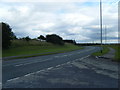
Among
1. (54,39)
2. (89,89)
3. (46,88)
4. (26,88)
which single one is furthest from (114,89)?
(54,39)

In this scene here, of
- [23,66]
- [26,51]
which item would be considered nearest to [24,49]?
[26,51]

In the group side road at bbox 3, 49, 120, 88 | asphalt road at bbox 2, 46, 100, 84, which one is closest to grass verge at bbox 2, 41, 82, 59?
asphalt road at bbox 2, 46, 100, 84

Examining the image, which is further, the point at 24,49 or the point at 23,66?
the point at 24,49

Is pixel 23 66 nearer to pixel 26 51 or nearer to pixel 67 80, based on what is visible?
pixel 67 80

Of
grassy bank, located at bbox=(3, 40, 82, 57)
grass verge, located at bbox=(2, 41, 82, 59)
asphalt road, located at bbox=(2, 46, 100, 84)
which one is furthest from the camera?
grassy bank, located at bbox=(3, 40, 82, 57)

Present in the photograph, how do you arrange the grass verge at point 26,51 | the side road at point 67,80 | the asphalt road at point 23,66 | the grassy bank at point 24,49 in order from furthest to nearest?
the grassy bank at point 24,49 → the grass verge at point 26,51 → the asphalt road at point 23,66 → the side road at point 67,80

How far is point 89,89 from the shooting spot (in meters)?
5.81

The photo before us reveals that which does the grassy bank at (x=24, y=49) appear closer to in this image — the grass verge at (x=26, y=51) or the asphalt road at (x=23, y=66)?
the grass verge at (x=26, y=51)

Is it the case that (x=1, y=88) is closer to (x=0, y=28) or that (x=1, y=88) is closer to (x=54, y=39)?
(x=0, y=28)

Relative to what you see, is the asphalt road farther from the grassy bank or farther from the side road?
the grassy bank

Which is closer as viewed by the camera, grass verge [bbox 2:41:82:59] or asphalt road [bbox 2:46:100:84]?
asphalt road [bbox 2:46:100:84]

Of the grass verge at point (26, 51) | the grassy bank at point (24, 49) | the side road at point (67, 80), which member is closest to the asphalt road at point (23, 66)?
the side road at point (67, 80)

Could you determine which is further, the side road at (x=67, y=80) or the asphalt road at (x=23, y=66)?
the asphalt road at (x=23, y=66)

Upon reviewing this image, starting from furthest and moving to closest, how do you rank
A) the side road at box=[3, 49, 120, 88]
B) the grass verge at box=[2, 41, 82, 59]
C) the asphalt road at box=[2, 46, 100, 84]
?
the grass verge at box=[2, 41, 82, 59] → the asphalt road at box=[2, 46, 100, 84] → the side road at box=[3, 49, 120, 88]
